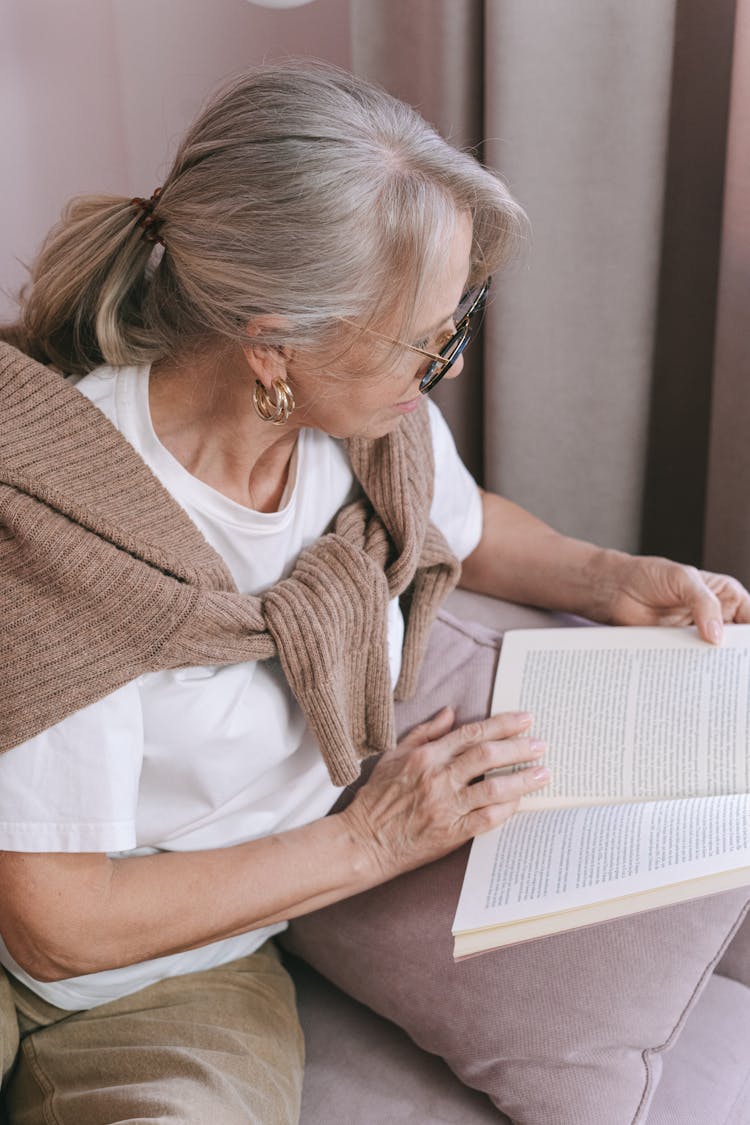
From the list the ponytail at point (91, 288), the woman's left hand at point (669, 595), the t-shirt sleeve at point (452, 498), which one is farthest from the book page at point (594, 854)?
the ponytail at point (91, 288)

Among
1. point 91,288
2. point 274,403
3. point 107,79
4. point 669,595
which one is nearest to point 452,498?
point 669,595

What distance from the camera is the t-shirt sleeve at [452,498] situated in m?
1.33

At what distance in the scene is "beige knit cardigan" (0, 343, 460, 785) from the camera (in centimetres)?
90

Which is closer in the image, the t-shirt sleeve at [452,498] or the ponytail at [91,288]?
the ponytail at [91,288]

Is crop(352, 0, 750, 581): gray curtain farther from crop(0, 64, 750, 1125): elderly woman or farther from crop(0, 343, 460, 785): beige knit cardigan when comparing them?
crop(0, 343, 460, 785): beige knit cardigan

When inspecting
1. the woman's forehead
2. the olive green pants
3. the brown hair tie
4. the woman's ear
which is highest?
the brown hair tie

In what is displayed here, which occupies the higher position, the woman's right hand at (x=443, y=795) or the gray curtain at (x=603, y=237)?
the gray curtain at (x=603, y=237)

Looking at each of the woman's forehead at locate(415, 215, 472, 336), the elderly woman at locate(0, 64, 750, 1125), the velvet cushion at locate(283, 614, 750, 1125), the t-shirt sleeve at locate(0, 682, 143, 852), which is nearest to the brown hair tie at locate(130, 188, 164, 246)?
the elderly woman at locate(0, 64, 750, 1125)

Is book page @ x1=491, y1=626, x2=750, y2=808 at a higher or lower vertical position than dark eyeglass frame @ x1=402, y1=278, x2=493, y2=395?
lower

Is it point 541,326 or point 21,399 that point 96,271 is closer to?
point 21,399

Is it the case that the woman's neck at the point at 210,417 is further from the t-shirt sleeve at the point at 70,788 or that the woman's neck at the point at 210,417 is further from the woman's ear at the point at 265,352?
the t-shirt sleeve at the point at 70,788

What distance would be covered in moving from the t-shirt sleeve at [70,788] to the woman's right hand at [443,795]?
0.89ft

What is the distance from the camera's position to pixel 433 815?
108 cm

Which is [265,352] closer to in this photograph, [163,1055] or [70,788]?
[70,788]
